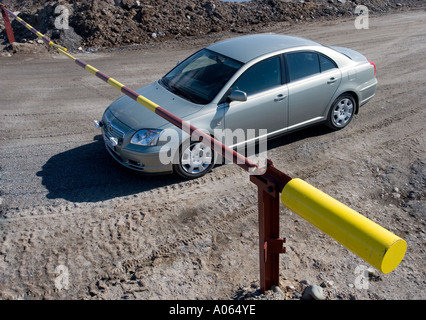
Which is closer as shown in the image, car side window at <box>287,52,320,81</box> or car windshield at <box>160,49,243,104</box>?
car windshield at <box>160,49,243,104</box>

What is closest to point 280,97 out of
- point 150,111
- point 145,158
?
point 150,111

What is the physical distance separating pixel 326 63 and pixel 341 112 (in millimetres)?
976

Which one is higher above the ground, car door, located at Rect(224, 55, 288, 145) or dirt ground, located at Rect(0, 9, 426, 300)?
car door, located at Rect(224, 55, 288, 145)

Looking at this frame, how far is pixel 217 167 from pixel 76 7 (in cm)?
A: 1135

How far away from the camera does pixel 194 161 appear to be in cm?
655

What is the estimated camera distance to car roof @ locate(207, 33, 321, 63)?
6.99 metres

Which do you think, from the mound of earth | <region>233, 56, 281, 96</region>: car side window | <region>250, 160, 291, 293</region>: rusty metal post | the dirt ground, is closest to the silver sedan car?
<region>233, 56, 281, 96</region>: car side window

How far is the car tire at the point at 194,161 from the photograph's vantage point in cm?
641

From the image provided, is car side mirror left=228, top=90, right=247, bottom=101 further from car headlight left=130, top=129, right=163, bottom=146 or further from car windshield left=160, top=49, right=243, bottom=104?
→ car headlight left=130, top=129, right=163, bottom=146

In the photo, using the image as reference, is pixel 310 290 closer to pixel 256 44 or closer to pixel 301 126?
pixel 301 126

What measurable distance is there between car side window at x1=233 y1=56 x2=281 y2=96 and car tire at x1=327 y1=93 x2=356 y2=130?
1377 mm

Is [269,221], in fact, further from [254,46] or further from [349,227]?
[254,46]

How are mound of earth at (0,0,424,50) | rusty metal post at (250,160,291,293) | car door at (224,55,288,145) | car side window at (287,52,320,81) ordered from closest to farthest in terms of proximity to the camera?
rusty metal post at (250,160,291,293)
car door at (224,55,288,145)
car side window at (287,52,320,81)
mound of earth at (0,0,424,50)

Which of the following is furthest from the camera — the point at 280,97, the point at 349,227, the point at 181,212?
the point at 280,97
